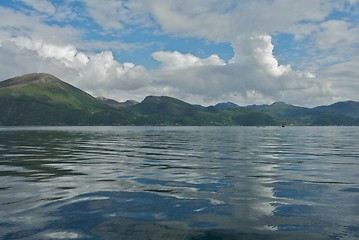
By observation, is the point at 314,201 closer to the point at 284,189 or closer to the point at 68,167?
the point at 284,189

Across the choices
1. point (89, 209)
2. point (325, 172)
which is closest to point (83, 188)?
point (89, 209)

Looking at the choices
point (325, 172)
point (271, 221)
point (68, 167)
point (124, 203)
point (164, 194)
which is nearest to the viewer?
point (271, 221)

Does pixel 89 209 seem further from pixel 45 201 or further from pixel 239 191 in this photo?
Result: pixel 239 191

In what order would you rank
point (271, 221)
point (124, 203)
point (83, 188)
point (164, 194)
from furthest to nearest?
point (83, 188) < point (164, 194) < point (124, 203) < point (271, 221)

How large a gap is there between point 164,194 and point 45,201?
8.06 meters

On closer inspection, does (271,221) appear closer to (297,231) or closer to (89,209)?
(297,231)

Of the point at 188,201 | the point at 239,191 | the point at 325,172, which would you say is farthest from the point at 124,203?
the point at 325,172

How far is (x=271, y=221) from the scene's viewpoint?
56.7ft

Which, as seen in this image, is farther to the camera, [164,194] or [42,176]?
Result: [42,176]

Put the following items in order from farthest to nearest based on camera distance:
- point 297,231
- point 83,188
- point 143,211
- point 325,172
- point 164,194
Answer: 1. point 325,172
2. point 83,188
3. point 164,194
4. point 143,211
5. point 297,231

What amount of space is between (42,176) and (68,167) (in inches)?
271

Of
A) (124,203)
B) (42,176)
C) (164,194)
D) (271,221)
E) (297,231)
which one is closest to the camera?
(297,231)

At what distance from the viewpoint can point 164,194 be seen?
78.5 ft

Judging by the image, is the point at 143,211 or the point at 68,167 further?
the point at 68,167
